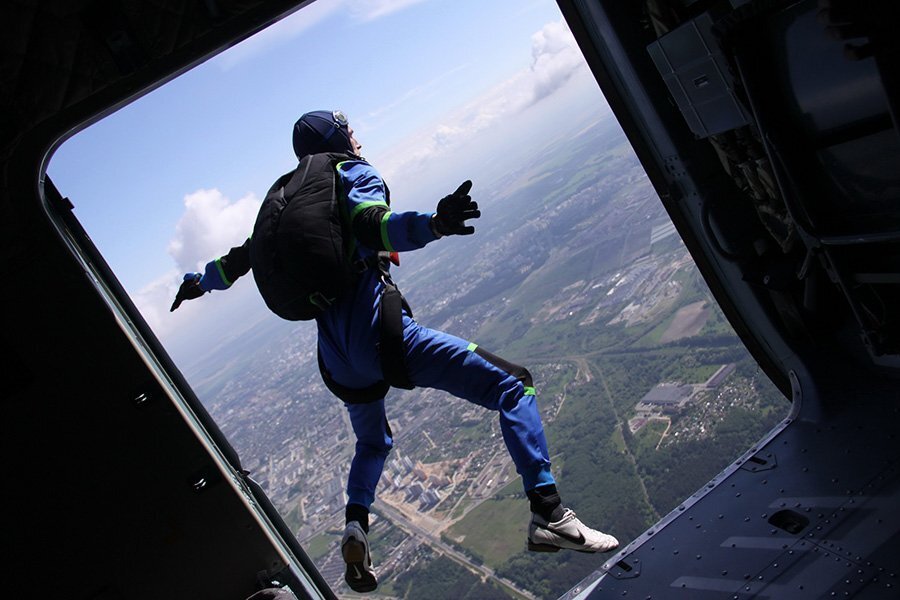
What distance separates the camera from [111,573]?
1839 millimetres

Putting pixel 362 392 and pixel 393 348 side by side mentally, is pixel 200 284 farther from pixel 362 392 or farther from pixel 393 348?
pixel 393 348

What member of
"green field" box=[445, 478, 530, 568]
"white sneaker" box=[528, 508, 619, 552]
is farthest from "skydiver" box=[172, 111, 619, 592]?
"green field" box=[445, 478, 530, 568]

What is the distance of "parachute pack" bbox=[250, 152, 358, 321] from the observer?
2.39 m

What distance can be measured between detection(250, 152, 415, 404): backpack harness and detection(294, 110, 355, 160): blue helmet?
25 cm

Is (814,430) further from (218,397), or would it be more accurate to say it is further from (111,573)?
(218,397)

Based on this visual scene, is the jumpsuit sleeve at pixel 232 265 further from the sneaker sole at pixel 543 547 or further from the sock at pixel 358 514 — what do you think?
the sneaker sole at pixel 543 547

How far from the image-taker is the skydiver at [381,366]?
7.50 ft

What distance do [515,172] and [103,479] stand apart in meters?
66.2

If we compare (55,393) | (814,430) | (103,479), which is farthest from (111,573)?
(814,430)

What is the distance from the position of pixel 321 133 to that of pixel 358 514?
175 cm

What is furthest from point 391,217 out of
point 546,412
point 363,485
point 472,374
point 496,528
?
point 546,412

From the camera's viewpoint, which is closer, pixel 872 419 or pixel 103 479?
pixel 103 479

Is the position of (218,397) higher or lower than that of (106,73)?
lower

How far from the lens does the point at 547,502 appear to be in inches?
89.7
